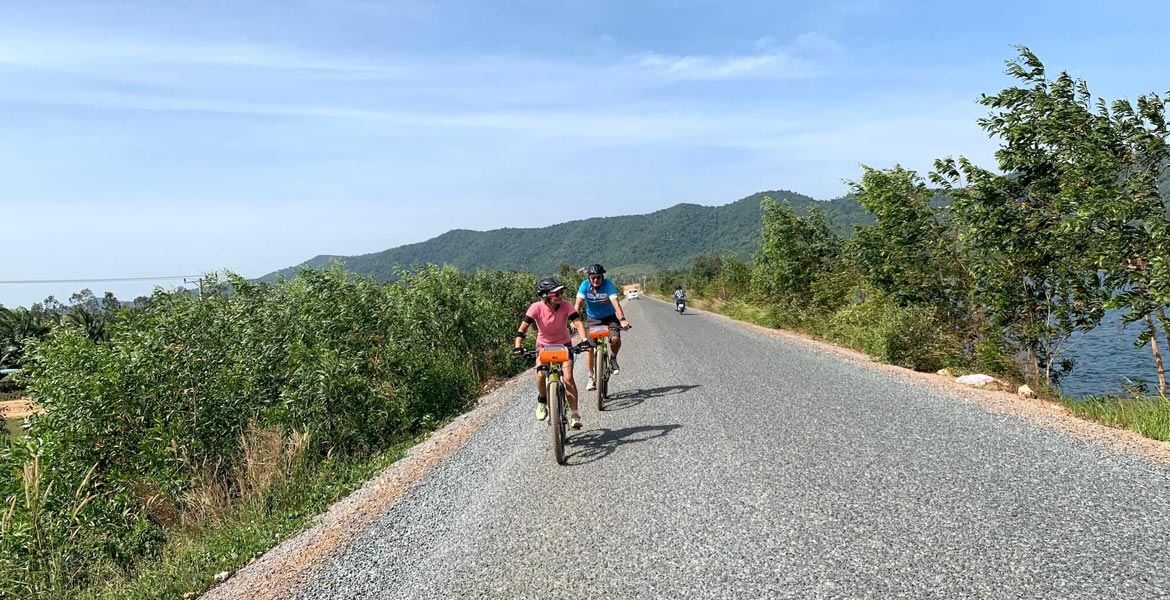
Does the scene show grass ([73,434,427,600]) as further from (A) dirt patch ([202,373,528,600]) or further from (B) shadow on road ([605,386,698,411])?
(B) shadow on road ([605,386,698,411])

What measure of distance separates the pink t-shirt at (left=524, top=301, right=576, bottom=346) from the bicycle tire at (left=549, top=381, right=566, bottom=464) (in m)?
0.63

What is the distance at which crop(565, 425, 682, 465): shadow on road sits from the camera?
696 cm

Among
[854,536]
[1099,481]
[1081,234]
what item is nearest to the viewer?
[854,536]

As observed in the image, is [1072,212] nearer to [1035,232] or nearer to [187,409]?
[1035,232]

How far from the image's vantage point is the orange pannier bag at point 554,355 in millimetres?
7109

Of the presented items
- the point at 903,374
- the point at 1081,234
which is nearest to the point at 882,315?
the point at 903,374

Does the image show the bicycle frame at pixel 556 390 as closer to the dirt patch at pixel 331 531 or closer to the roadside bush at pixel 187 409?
the dirt patch at pixel 331 531

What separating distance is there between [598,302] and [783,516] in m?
5.22

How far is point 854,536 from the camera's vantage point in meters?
4.47

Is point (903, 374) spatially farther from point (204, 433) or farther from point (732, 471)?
point (204, 433)

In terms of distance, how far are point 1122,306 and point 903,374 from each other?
3.59 metres

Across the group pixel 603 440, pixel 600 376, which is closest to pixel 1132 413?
pixel 603 440

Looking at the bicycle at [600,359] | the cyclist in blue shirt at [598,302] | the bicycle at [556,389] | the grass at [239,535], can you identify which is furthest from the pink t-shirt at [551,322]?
the grass at [239,535]

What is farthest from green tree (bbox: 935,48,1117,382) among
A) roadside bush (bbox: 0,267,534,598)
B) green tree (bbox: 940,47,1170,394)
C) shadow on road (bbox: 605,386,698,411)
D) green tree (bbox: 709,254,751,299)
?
green tree (bbox: 709,254,751,299)
